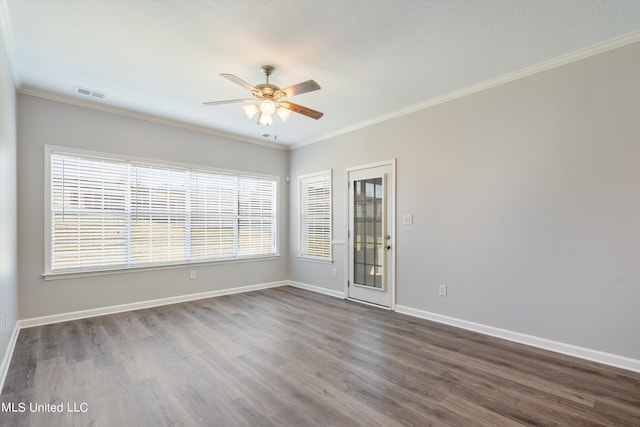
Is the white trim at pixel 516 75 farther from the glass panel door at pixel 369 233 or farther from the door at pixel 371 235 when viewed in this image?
the glass panel door at pixel 369 233

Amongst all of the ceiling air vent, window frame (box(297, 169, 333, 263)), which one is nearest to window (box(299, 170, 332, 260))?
window frame (box(297, 169, 333, 263))

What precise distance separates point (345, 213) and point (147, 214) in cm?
303

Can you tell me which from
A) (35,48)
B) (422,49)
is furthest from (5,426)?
(422,49)

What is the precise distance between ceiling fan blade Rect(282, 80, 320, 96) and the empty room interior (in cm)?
3

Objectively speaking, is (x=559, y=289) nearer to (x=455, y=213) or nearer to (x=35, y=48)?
(x=455, y=213)

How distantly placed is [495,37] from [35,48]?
13.4 ft

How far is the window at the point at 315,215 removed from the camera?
5.36 metres

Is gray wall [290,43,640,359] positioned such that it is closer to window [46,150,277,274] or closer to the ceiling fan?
the ceiling fan

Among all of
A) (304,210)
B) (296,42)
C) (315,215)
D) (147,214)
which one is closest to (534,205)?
(296,42)

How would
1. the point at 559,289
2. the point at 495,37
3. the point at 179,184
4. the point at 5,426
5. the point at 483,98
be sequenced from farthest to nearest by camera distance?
the point at 179,184 → the point at 483,98 → the point at 559,289 → the point at 495,37 → the point at 5,426

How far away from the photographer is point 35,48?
9.00 ft

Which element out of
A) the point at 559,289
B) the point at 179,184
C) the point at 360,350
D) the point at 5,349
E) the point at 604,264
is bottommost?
the point at 360,350

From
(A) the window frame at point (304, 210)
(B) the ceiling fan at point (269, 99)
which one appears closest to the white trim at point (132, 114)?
(A) the window frame at point (304, 210)

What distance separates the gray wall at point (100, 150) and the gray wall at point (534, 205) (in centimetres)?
299
